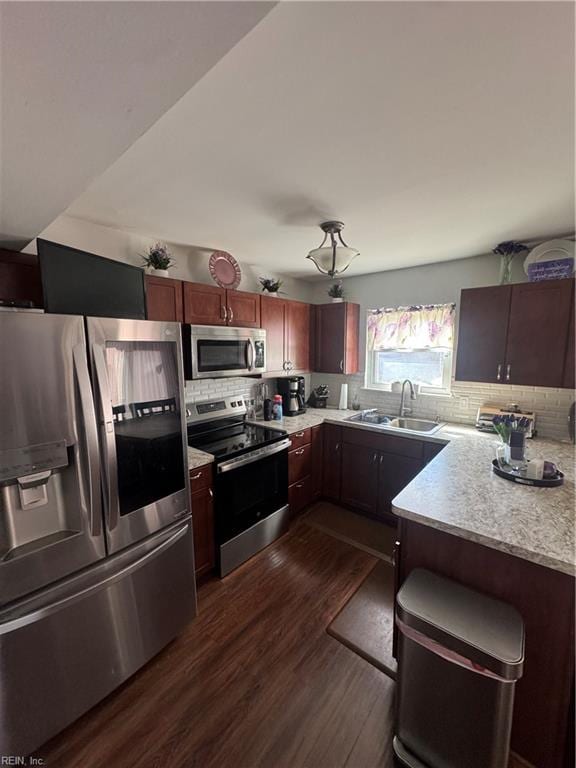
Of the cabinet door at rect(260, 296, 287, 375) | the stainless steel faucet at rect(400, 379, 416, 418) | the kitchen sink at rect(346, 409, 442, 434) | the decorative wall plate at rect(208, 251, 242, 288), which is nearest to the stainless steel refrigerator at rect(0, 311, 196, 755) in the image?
the decorative wall plate at rect(208, 251, 242, 288)

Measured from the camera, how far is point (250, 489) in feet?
7.80

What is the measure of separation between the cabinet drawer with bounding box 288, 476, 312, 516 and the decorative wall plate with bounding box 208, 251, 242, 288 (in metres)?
1.90

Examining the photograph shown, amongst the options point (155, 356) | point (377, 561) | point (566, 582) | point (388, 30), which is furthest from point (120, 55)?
point (377, 561)

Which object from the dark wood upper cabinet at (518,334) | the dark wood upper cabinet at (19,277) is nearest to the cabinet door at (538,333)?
the dark wood upper cabinet at (518,334)

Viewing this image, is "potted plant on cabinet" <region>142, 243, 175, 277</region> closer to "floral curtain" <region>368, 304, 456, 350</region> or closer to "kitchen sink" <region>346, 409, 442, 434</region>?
"kitchen sink" <region>346, 409, 442, 434</region>

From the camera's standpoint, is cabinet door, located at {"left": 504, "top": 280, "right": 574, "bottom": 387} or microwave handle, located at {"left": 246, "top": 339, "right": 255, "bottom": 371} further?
microwave handle, located at {"left": 246, "top": 339, "right": 255, "bottom": 371}

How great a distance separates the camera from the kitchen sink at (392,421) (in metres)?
3.00

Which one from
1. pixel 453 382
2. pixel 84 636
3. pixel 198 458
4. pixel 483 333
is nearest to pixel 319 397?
pixel 453 382

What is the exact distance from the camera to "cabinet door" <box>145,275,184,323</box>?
6.77 ft

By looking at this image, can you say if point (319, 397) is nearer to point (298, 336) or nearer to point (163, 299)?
point (298, 336)

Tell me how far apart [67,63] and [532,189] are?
2027mm

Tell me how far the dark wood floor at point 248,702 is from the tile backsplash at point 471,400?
1.91 meters

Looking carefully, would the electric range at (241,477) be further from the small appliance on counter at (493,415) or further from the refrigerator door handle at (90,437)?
the small appliance on counter at (493,415)

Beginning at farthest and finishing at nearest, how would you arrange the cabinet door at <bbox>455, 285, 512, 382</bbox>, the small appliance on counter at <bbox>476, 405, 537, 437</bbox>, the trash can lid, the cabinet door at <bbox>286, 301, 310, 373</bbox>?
the cabinet door at <bbox>286, 301, 310, 373</bbox>
the small appliance on counter at <bbox>476, 405, 537, 437</bbox>
the cabinet door at <bbox>455, 285, 512, 382</bbox>
the trash can lid
